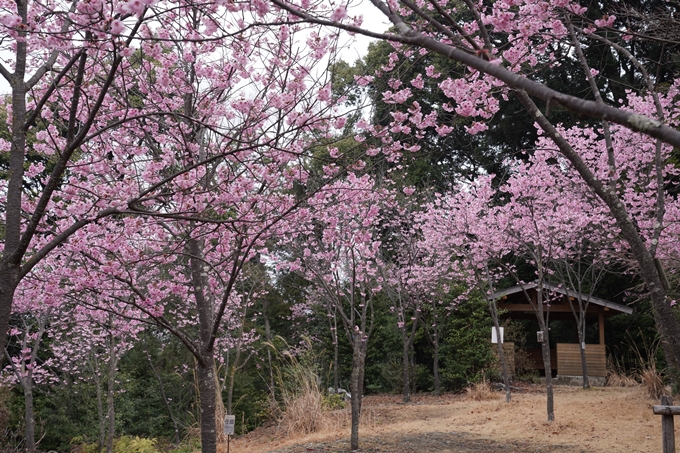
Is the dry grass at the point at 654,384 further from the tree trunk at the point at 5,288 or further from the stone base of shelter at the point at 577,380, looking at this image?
the tree trunk at the point at 5,288

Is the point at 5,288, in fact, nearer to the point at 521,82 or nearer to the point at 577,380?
the point at 521,82

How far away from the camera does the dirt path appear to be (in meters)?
7.21

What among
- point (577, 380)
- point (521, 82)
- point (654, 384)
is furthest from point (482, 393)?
point (521, 82)

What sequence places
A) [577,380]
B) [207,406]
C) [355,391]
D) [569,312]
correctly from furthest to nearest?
[569,312]
[577,380]
[355,391]
[207,406]

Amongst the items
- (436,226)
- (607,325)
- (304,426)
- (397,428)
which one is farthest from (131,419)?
(607,325)

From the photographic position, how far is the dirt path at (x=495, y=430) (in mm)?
7211

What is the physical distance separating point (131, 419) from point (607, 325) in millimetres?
13545

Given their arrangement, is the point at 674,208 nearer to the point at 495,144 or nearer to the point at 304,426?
the point at 304,426

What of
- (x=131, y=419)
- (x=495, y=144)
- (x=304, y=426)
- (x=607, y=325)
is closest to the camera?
(x=304, y=426)

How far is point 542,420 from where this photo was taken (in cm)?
877

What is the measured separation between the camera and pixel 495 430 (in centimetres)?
855

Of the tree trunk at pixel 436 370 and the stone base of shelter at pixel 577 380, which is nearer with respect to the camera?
the tree trunk at pixel 436 370

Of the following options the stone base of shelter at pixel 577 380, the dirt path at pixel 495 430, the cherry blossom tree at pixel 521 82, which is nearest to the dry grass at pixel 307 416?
the dirt path at pixel 495 430

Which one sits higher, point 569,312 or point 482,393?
point 569,312
